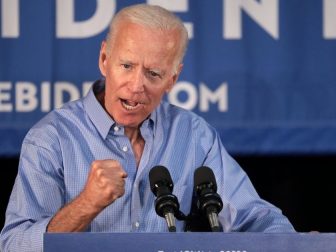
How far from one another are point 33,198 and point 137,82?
42 centimetres

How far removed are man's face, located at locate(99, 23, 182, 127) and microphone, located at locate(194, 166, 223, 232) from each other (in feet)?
1.17

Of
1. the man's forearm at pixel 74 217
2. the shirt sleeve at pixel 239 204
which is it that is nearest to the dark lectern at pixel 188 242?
the man's forearm at pixel 74 217

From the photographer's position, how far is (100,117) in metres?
2.76

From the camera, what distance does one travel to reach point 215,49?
339 centimetres

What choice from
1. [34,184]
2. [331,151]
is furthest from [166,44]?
[331,151]

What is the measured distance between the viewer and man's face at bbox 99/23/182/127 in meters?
2.62

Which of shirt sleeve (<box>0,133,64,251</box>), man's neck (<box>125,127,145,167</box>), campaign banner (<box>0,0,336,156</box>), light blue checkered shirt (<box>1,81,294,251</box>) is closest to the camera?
shirt sleeve (<box>0,133,64,251</box>)

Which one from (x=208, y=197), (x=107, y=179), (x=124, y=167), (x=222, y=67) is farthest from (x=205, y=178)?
(x=222, y=67)

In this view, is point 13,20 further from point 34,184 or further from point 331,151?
point 331,151

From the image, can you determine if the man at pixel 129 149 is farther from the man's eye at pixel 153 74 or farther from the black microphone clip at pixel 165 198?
the black microphone clip at pixel 165 198

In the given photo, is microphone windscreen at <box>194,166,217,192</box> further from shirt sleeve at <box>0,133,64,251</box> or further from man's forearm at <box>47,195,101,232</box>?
shirt sleeve at <box>0,133,64,251</box>

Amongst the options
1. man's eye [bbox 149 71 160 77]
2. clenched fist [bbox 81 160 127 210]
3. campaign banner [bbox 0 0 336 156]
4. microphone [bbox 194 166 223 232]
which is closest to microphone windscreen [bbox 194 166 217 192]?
microphone [bbox 194 166 223 232]

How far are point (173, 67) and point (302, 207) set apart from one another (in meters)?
1.30

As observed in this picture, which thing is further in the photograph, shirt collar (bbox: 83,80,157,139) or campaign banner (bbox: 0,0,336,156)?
campaign banner (bbox: 0,0,336,156)
